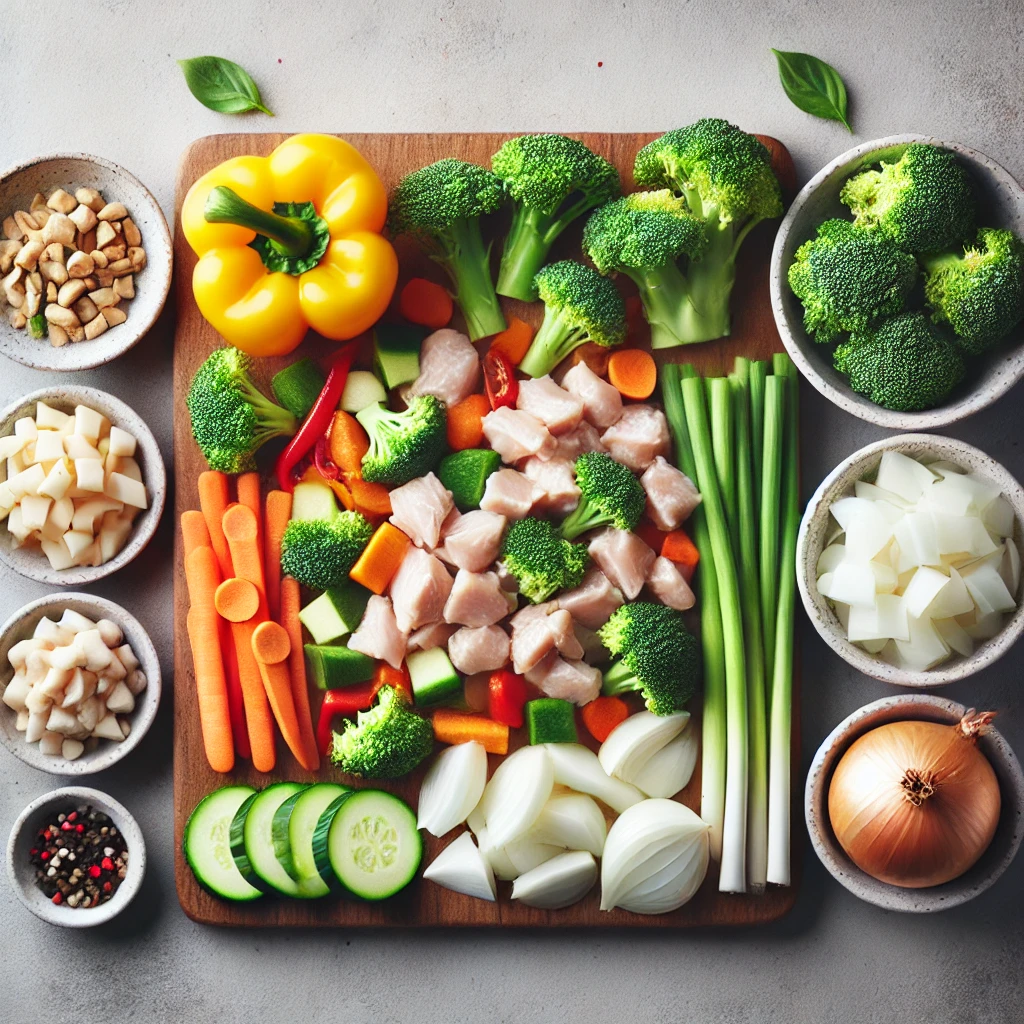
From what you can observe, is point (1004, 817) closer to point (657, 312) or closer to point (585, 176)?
point (657, 312)

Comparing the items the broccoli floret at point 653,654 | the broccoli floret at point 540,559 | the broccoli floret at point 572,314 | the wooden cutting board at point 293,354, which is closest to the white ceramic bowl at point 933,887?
the wooden cutting board at point 293,354

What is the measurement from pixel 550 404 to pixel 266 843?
1.55 metres

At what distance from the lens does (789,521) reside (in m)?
3.06

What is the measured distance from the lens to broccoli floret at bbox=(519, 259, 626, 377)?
295 centimetres

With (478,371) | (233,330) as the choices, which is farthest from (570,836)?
(233,330)

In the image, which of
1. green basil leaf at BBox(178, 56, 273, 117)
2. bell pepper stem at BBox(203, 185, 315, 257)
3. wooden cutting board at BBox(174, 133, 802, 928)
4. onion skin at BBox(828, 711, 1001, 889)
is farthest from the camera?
green basil leaf at BBox(178, 56, 273, 117)

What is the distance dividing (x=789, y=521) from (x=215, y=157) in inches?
82.2

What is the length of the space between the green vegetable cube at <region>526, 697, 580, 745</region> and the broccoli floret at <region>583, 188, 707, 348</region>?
1.13 m

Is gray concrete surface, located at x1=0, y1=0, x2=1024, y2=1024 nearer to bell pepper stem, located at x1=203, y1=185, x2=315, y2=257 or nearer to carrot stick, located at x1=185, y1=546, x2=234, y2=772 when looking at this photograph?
carrot stick, located at x1=185, y1=546, x2=234, y2=772

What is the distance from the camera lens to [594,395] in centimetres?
300

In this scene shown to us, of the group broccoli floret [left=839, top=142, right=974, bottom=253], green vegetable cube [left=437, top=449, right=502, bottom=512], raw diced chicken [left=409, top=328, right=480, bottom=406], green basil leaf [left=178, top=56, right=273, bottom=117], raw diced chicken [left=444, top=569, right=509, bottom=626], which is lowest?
raw diced chicken [left=444, top=569, right=509, bottom=626]

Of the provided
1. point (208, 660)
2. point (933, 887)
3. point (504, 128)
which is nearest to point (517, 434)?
point (504, 128)

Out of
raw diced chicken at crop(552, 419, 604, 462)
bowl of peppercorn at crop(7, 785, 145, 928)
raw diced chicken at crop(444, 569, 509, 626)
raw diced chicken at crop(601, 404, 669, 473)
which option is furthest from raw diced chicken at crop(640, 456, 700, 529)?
bowl of peppercorn at crop(7, 785, 145, 928)

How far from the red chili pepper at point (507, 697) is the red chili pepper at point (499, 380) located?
2.66ft
